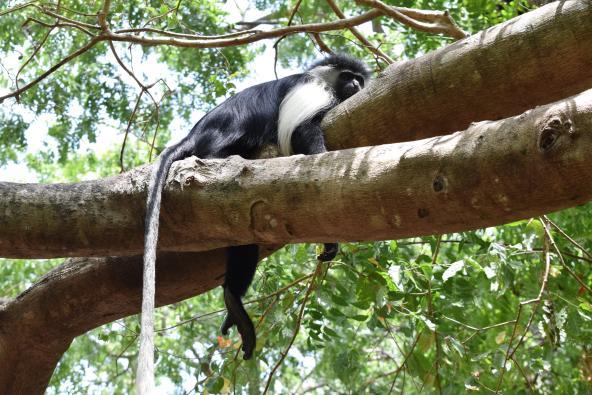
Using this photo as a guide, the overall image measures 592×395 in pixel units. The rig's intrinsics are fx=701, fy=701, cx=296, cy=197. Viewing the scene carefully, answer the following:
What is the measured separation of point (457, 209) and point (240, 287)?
139 centimetres

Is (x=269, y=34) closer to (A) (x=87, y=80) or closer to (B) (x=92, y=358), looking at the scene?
(A) (x=87, y=80)

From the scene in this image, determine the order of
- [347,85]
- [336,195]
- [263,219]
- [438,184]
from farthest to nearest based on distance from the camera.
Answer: [347,85] → [263,219] → [336,195] → [438,184]

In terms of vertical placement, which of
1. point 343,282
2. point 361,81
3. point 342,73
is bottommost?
point 343,282

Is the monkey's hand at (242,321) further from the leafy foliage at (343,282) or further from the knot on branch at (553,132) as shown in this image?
the knot on branch at (553,132)

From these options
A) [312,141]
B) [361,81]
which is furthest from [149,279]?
[361,81]

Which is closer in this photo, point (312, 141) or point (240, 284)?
point (312, 141)

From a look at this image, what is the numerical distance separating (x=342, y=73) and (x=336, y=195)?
1967 mm

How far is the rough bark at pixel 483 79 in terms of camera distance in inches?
73.2

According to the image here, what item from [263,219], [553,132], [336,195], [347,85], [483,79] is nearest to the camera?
[553,132]

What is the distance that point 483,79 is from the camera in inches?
77.7

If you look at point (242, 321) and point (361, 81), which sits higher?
point (361, 81)

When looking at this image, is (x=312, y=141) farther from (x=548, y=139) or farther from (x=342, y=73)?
(x=548, y=139)

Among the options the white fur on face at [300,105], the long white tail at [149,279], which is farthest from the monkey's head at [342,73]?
the long white tail at [149,279]

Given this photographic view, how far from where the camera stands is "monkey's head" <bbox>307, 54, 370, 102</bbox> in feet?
11.5
